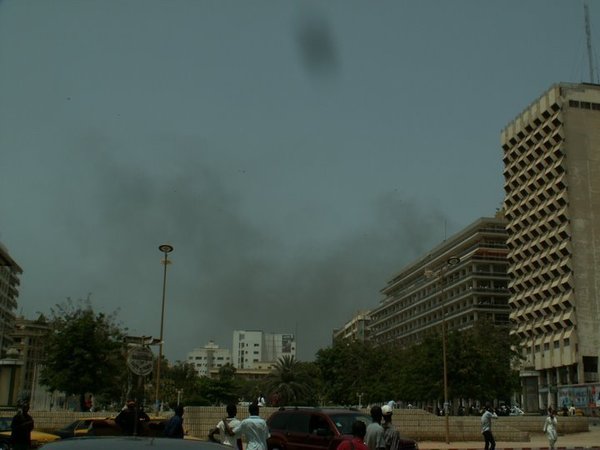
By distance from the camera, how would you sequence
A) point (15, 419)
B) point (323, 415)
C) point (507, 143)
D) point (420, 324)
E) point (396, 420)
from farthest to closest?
point (420, 324)
point (507, 143)
point (396, 420)
point (323, 415)
point (15, 419)

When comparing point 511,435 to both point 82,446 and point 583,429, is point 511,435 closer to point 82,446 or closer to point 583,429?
point 583,429

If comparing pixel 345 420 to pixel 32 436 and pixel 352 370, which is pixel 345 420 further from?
pixel 352 370

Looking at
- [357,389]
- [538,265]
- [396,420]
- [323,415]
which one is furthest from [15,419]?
[538,265]

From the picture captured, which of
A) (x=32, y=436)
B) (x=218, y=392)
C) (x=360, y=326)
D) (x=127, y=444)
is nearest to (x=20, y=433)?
(x=32, y=436)

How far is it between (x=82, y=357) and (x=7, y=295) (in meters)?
82.1

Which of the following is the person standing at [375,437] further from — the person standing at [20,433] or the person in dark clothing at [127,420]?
the person standing at [20,433]

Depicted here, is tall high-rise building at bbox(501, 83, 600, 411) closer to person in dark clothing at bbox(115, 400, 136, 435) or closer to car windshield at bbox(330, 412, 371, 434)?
car windshield at bbox(330, 412, 371, 434)

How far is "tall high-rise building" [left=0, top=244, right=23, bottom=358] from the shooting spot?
10397cm

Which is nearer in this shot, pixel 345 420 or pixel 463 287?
pixel 345 420

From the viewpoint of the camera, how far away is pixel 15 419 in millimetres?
14195

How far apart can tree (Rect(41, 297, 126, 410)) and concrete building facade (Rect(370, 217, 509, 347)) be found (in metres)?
57.0

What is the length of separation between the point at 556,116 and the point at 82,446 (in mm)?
90272

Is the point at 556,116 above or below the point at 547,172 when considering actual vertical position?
above

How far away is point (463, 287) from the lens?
10844 centimetres
